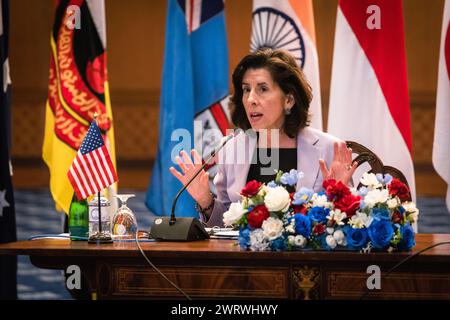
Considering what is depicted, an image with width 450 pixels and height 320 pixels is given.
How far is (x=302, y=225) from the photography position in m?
2.35

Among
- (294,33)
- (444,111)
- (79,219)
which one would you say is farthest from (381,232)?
(294,33)

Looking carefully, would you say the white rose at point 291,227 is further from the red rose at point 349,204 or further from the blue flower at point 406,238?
the blue flower at point 406,238

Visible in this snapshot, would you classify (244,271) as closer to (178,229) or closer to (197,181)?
(178,229)

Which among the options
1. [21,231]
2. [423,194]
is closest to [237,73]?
[21,231]

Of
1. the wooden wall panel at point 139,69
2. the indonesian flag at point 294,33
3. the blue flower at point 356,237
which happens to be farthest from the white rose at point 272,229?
the wooden wall panel at point 139,69

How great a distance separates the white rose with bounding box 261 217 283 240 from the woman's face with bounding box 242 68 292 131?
41.9 inches

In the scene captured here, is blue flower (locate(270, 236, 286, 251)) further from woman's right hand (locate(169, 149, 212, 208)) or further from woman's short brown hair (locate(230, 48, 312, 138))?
woman's short brown hair (locate(230, 48, 312, 138))

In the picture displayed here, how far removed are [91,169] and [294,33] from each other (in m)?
1.93

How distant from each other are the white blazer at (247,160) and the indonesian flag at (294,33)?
866 millimetres

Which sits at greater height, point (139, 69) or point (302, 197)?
point (139, 69)

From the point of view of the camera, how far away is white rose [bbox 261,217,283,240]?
7.72ft

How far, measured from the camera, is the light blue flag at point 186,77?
4.45 metres
